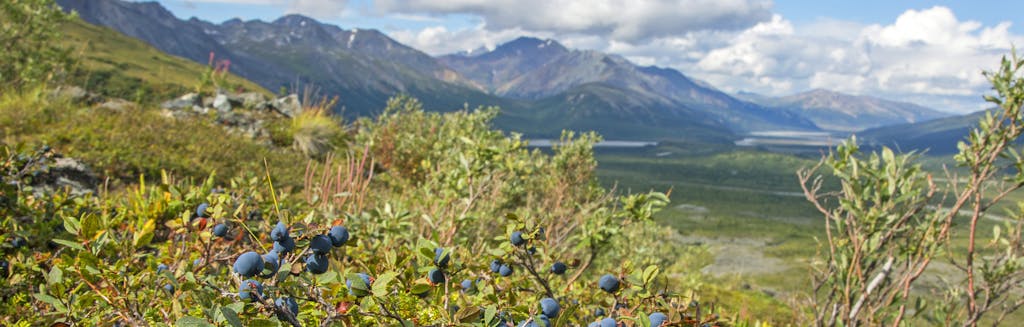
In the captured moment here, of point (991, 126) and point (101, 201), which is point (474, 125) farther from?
point (991, 126)

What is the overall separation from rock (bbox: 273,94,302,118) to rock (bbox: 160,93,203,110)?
2158 millimetres

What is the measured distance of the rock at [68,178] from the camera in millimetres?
5812

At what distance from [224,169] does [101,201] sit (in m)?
4.38

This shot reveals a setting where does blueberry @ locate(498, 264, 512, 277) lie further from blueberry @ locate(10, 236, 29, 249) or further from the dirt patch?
the dirt patch

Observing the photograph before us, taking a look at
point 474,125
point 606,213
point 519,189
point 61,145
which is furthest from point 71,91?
point 606,213

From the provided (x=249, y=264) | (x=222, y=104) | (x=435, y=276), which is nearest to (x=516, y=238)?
(x=435, y=276)

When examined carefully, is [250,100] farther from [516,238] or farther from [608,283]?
[608,283]

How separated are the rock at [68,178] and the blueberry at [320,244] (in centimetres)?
544

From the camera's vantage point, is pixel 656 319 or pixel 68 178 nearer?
pixel 656 319

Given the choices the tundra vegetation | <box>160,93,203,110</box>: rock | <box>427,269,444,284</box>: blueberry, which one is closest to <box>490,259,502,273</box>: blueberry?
the tundra vegetation

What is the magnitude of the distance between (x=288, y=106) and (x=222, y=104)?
2.40m

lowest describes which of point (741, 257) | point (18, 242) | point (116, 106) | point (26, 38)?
point (741, 257)

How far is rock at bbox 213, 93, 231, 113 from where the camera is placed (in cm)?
1517

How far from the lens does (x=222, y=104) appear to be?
608 inches
